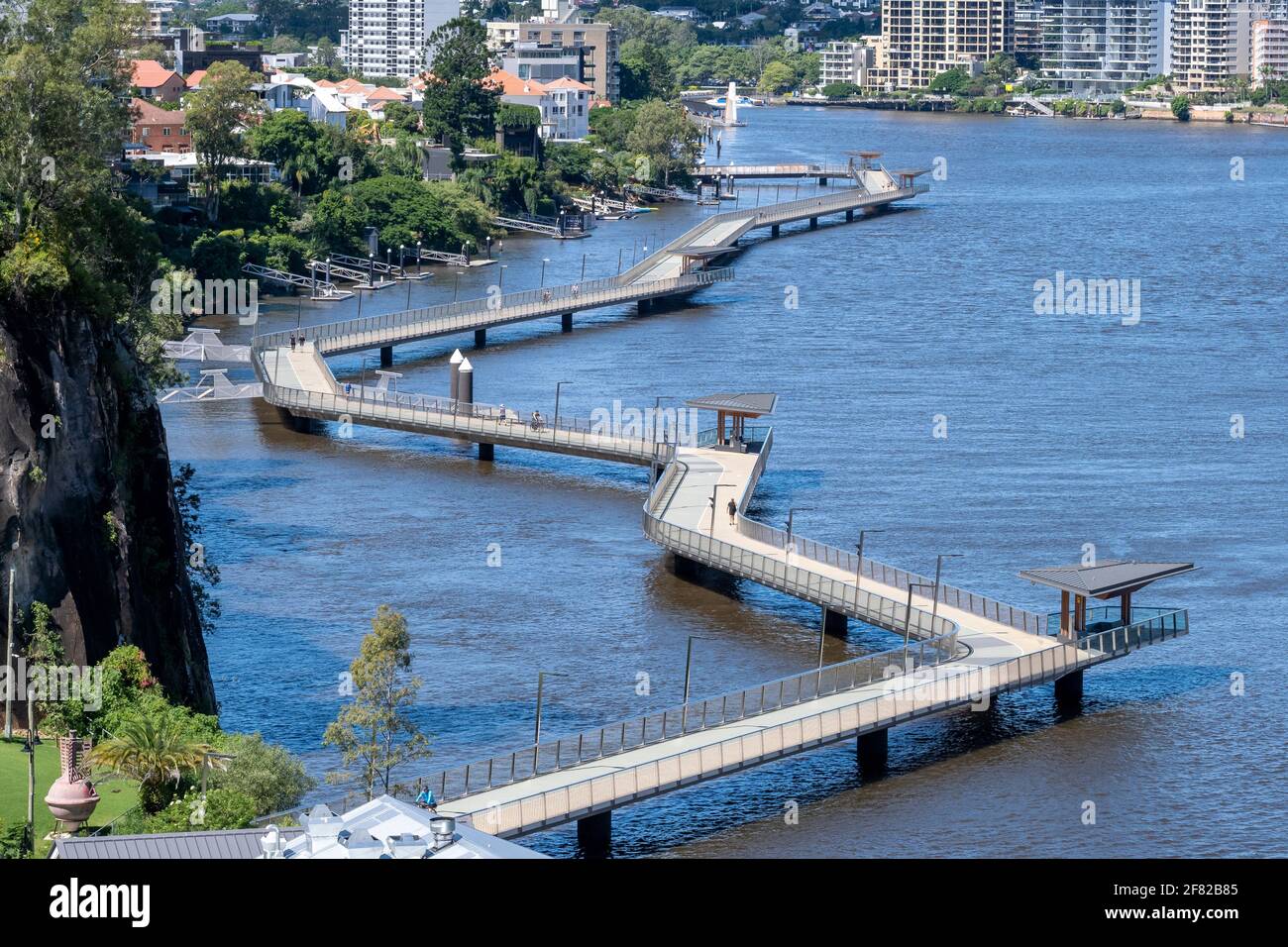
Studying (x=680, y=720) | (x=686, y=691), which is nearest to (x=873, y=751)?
(x=680, y=720)

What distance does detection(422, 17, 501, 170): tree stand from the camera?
168000mm

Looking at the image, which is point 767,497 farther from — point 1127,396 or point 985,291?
point 985,291

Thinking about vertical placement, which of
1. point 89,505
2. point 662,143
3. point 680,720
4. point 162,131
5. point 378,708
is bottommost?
point 680,720

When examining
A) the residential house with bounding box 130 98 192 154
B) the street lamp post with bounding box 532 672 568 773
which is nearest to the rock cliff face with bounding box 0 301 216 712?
the street lamp post with bounding box 532 672 568 773

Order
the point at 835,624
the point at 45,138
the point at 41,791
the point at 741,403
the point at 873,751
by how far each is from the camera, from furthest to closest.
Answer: the point at 741,403, the point at 835,624, the point at 45,138, the point at 873,751, the point at 41,791

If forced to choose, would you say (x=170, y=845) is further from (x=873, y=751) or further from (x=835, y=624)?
(x=835, y=624)

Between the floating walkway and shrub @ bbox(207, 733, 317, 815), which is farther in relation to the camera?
the floating walkway

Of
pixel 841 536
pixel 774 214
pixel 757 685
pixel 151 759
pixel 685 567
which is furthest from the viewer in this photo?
pixel 774 214

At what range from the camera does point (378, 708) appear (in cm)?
4781

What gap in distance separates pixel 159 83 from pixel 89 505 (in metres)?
131

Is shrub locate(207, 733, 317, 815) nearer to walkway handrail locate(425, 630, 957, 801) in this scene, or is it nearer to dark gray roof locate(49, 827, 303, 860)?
walkway handrail locate(425, 630, 957, 801)

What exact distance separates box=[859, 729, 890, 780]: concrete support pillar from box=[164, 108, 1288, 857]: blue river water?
1.55 ft

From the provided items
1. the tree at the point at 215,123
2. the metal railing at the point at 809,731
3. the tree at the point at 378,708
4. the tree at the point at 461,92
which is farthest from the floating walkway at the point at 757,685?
the tree at the point at 461,92

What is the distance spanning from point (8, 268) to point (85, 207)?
8.77 metres
